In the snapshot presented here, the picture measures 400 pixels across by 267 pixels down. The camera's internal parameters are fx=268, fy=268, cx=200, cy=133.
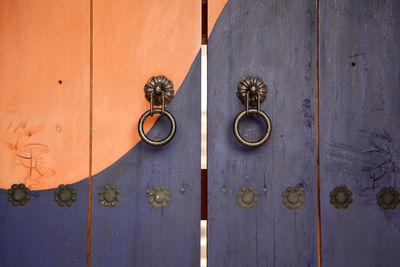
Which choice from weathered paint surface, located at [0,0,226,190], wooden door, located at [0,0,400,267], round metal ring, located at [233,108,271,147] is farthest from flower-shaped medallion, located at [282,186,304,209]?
weathered paint surface, located at [0,0,226,190]

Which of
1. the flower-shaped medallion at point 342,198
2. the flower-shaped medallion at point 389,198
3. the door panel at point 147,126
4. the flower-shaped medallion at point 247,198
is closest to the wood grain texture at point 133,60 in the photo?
the door panel at point 147,126

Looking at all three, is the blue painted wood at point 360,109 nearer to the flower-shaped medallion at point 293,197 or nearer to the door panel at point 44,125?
the flower-shaped medallion at point 293,197

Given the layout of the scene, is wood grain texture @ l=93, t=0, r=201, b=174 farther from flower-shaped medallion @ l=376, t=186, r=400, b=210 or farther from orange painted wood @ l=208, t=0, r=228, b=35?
flower-shaped medallion @ l=376, t=186, r=400, b=210

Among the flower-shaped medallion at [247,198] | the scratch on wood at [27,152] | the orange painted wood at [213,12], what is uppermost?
the orange painted wood at [213,12]

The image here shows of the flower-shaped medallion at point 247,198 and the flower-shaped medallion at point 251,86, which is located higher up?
the flower-shaped medallion at point 251,86

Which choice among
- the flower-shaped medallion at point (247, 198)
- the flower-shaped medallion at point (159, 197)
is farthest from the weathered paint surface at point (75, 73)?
the flower-shaped medallion at point (247, 198)

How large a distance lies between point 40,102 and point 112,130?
0.72ft

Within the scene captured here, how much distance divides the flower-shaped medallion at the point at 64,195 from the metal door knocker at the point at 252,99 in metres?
0.48

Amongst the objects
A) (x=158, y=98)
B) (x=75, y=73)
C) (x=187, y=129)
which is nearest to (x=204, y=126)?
(x=187, y=129)

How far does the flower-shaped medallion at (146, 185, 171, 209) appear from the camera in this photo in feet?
2.45

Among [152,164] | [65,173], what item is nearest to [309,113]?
[152,164]

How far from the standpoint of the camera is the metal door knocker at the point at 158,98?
698mm

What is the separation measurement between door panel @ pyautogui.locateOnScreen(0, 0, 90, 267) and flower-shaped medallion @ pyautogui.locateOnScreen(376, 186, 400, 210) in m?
0.82

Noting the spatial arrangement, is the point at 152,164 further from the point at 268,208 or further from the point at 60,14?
the point at 60,14
